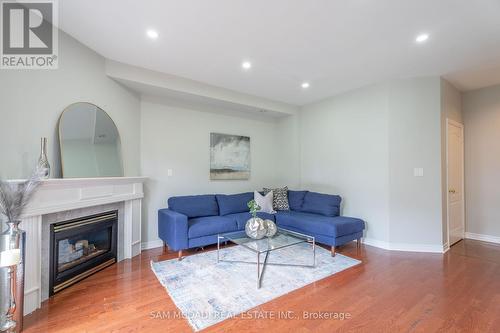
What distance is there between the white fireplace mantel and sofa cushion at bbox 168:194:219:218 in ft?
1.82

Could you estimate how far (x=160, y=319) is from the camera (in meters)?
1.90

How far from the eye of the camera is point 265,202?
433 cm

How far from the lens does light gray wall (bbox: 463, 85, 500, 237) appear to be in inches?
152

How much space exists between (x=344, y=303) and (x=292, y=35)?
2649 mm

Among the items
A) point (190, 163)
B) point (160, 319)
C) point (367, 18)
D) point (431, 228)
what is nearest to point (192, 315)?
point (160, 319)

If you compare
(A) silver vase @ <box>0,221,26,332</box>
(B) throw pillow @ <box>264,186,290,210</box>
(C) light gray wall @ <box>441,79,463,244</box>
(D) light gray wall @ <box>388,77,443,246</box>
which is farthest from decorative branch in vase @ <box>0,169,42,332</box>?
(C) light gray wall @ <box>441,79,463,244</box>

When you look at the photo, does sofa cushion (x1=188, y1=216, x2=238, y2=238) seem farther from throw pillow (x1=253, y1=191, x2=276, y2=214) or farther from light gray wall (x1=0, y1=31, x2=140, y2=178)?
light gray wall (x1=0, y1=31, x2=140, y2=178)

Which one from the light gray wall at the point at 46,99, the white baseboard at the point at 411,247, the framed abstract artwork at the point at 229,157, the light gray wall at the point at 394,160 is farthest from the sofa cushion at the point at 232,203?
the white baseboard at the point at 411,247

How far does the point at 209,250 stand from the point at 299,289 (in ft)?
5.21

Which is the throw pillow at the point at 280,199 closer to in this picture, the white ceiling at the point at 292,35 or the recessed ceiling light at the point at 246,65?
the white ceiling at the point at 292,35

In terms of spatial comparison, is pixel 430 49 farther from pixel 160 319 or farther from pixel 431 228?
pixel 160 319

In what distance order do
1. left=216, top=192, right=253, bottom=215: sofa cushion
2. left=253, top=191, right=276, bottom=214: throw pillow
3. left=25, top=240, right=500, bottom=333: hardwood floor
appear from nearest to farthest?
left=25, top=240, right=500, bottom=333: hardwood floor < left=216, top=192, right=253, bottom=215: sofa cushion < left=253, top=191, right=276, bottom=214: throw pillow

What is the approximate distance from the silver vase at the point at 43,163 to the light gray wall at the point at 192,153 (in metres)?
1.49

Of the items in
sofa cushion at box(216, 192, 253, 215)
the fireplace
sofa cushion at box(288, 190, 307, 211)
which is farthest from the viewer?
sofa cushion at box(288, 190, 307, 211)
